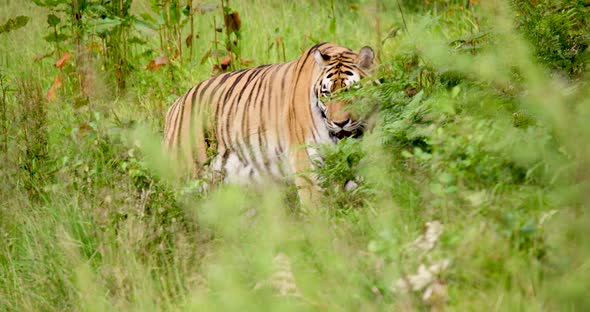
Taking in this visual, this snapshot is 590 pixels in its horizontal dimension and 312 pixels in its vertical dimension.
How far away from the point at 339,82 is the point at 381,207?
4.14 feet

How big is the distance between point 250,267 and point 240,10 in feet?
17.6

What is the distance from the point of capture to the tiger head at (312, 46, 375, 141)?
4.13 meters

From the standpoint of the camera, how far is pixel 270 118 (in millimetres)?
4766

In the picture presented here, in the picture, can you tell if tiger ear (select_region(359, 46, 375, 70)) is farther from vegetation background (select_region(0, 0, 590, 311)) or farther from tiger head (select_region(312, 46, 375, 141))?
vegetation background (select_region(0, 0, 590, 311))

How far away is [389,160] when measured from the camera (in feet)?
10.9

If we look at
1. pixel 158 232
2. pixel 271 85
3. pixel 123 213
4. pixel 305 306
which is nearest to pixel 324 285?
pixel 305 306

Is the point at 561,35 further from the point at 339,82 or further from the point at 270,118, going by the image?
the point at 270,118

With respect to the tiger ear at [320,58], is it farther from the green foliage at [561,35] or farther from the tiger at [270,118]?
the green foliage at [561,35]

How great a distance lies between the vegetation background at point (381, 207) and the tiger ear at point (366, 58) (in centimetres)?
21

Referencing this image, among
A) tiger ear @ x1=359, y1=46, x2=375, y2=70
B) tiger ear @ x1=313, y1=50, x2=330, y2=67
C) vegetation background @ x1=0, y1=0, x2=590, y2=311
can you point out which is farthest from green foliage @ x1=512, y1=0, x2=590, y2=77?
tiger ear @ x1=313, y1=50, x2=330, y2=67

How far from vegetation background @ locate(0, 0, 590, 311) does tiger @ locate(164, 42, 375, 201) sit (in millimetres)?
241

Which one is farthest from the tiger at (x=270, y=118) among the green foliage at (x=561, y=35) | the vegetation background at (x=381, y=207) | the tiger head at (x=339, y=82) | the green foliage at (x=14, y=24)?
the green foliage at (x=14, y=24)

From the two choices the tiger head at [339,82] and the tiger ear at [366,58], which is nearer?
the tiger head at [339,82]

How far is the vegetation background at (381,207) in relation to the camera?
8.19 ft
